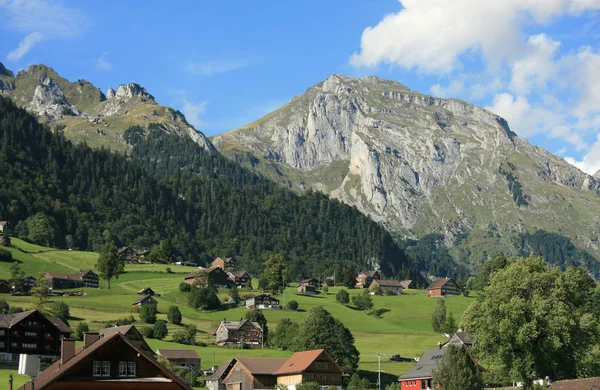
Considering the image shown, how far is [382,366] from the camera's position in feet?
414

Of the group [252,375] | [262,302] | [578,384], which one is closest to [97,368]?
[578,384]

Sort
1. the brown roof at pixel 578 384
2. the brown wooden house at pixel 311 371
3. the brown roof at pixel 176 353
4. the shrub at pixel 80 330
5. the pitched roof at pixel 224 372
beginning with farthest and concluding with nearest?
1. the shrub at pixel 80 330
2. the brown roof at pixel 176 353
3. the pitched roof at pixel 224 372
4. the brown wooden house at pixel 311 371
5. the brown roof at pixel 578 384

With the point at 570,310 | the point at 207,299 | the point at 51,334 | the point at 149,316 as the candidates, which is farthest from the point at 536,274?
the point at 207,299

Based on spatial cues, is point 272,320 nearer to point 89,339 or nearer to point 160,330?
point 160,330

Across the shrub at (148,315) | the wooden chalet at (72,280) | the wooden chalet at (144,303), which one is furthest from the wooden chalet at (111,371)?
the wooden chalet at (72,280)

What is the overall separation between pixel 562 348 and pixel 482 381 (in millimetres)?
8774

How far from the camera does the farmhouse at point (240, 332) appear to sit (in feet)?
490

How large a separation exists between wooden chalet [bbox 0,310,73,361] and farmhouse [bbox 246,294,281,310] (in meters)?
75.7

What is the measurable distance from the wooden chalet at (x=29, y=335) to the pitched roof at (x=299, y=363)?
32605 millimetres

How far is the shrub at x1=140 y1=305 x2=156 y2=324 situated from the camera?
152 meters

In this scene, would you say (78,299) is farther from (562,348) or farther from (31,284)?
(562,348)

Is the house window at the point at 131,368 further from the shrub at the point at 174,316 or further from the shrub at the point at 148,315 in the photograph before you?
the shrub at the point at 174,316

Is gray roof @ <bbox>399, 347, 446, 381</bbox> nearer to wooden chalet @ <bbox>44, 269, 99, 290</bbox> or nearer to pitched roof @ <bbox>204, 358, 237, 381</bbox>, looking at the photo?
pitched roof @ <bbox>204, 358, 237, 381</bbox>

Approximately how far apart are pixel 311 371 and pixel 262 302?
9002 centimetres
